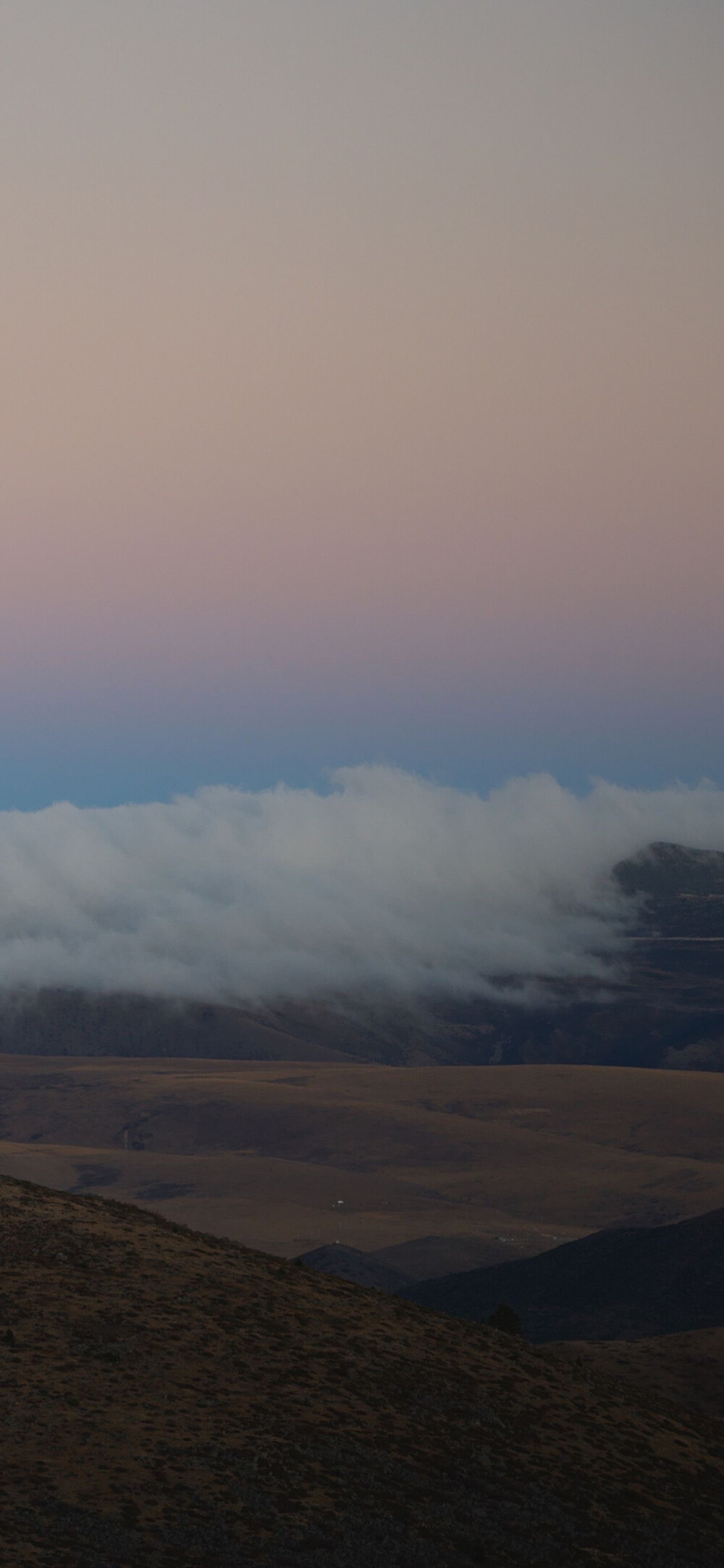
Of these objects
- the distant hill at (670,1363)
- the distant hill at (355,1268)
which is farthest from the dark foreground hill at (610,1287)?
the distant hill at (670,1363)

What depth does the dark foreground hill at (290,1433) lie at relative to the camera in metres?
31.9

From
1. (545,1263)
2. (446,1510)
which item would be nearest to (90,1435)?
(446,1510)

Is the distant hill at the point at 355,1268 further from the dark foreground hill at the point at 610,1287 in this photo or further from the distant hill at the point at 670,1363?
the distant hill at the point at 670,1363

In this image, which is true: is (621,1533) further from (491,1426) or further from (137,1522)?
(137,1522)

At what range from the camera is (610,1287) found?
144 m

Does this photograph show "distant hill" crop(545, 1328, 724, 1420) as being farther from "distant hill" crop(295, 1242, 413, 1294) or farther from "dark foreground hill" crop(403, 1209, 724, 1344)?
"distant hill" crop(295, 1242, 413, 1294)

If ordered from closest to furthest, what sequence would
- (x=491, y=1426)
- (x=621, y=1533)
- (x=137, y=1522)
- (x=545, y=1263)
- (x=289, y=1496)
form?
(x=137, y=1522) → (x=289, y=1496) → (x=621, y=1533) → (x=491, y=1426) → (x=545, y=1263)

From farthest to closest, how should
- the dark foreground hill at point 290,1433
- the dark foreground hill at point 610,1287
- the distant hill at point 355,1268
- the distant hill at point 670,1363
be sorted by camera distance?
the distant hill at point 355,1268 → the dark foreground hill at point 610,1287 → the distant hill at point 670,1363 → the dark foreground hill at point 290,1433

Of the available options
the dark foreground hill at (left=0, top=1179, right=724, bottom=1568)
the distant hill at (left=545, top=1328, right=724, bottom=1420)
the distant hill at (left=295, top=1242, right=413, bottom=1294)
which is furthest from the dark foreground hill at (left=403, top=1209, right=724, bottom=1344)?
the dark foreground hill at (left=0, top=1179, right=724, bottom=1568)

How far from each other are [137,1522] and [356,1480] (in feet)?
21.2

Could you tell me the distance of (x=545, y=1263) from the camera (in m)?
158

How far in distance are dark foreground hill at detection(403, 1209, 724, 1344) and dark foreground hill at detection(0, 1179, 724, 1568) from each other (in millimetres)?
82313

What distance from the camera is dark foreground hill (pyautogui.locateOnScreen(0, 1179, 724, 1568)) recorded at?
31891mm

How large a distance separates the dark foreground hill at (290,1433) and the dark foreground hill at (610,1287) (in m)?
82.3
